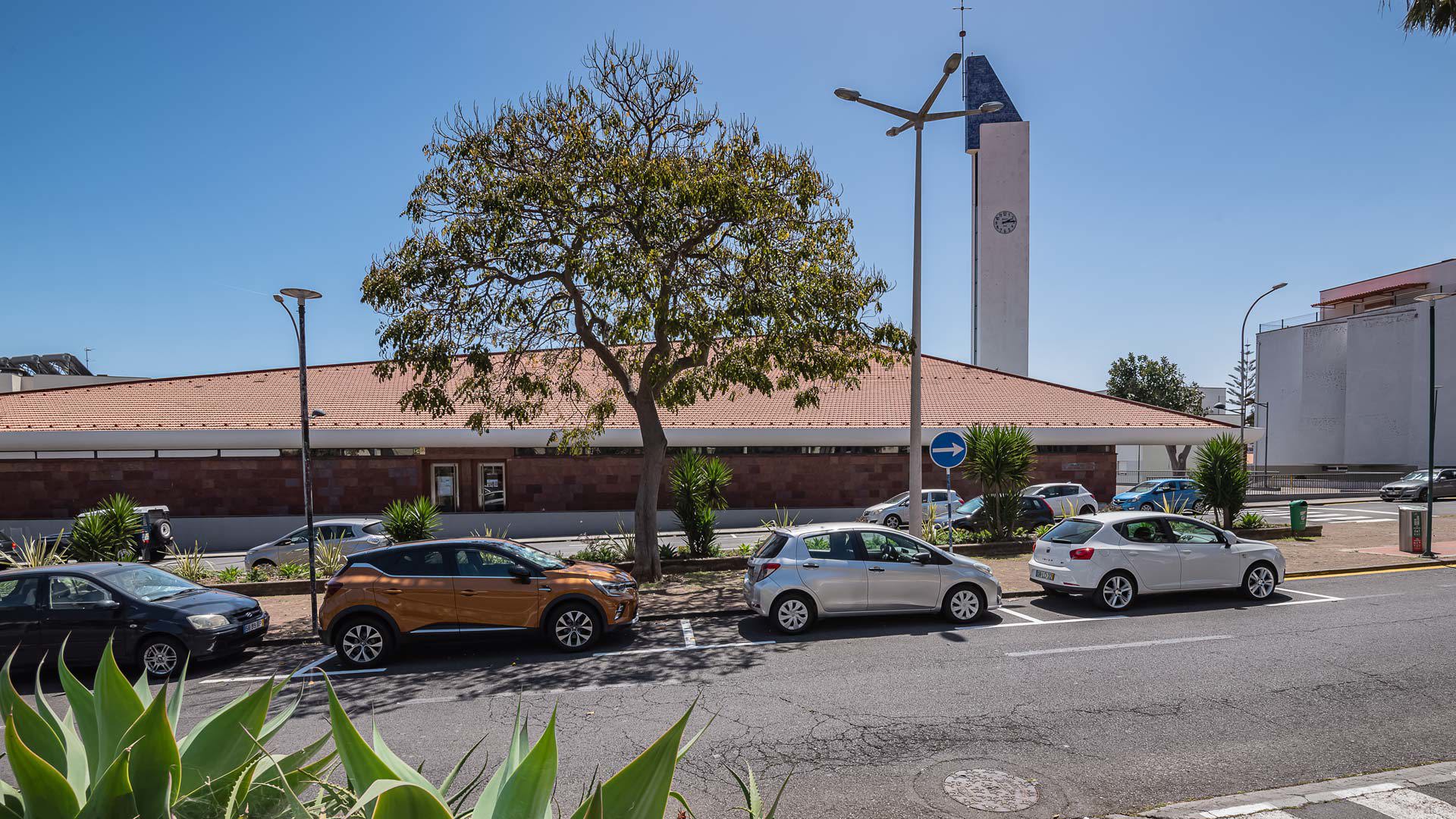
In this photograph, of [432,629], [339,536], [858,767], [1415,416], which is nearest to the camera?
[858,767]

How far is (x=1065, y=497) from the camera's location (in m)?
23.8

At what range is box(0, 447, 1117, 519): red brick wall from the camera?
2533 centimetres

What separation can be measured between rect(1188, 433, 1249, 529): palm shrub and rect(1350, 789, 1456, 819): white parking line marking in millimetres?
16164

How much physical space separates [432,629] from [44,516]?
23630 mm

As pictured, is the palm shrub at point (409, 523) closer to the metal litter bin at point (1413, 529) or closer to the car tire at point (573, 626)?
the car tire at point (573, 626)

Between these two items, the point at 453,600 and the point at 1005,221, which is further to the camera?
the point at 1005,221

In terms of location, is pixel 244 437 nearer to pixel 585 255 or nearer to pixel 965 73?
pixel 585 255

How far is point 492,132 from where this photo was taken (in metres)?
13.7

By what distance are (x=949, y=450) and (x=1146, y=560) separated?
11.0 feet

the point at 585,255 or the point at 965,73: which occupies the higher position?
the point at 965,73

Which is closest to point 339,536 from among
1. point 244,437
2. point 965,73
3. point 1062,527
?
point 244,437

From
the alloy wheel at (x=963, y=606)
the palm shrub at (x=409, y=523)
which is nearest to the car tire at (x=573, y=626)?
the alloy wheel at (x=963, y=606)

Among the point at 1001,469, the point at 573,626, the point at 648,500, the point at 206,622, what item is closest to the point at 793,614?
the point at 573,626

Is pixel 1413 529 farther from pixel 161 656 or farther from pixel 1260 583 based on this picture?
pixel 161 656
